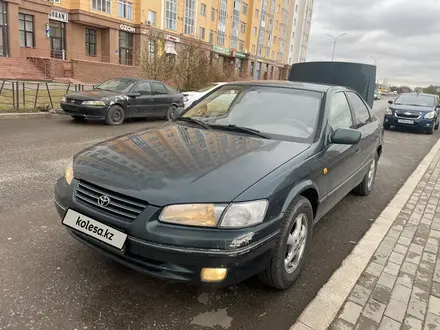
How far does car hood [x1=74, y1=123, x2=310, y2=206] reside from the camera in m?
2.23

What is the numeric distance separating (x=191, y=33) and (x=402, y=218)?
1634 inches

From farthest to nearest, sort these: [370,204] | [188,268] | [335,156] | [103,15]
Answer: [103,15]
[370,204]
[335,156]
[188,268]

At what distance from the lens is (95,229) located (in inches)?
92.6

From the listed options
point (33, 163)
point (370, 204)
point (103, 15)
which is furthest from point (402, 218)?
point (103, 15)

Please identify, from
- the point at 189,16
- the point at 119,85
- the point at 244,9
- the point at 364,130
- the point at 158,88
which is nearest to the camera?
the point at 364,130

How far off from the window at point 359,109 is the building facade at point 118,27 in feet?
61.5

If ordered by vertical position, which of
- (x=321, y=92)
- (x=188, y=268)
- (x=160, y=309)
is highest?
(x=321, y=92)

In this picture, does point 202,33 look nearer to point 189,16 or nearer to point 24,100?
point 189,16

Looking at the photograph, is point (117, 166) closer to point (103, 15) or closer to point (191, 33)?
point (103, 15)

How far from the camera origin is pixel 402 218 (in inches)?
172

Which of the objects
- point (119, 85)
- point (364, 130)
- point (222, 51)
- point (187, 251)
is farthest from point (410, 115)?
point (222, 51)

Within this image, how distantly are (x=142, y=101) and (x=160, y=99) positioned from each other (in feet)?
2.90

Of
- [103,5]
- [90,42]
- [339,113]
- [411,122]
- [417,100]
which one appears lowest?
[411,122]

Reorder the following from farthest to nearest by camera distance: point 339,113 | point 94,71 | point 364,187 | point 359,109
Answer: point 94,71
point 364,187
point 359,109
point 339,113
